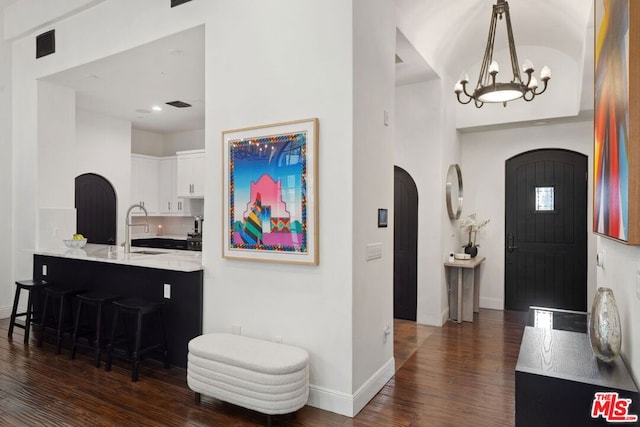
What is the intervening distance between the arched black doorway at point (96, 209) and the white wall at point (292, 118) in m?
3.58

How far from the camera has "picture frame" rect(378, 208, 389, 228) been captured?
3253 mm

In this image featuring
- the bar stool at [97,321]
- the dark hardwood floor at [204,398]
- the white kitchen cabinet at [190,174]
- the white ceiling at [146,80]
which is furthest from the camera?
the white kitchen cabinet at [190,174]

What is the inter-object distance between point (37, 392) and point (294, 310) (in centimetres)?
215

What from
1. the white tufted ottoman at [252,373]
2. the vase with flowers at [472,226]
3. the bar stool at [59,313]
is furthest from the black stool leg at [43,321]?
the vase with flowers at [472,226]

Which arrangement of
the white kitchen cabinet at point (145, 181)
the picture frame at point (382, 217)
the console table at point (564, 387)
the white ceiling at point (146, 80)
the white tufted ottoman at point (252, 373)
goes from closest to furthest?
1. the console table at point (564, 387)
2. the white tufted ottoman at point (252, 373)
3. the picture frame at point (382, 217)
4. the white ceiling at point (146, 80)
5. the white kitchen cabinet at point (145, 181)

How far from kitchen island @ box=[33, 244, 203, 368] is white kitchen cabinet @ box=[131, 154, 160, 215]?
3254 millimetres

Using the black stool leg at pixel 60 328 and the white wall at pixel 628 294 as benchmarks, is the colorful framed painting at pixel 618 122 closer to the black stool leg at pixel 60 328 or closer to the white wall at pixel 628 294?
the white wall at pixel 628 294

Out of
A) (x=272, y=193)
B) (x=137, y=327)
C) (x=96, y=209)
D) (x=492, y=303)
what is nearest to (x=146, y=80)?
(x=96, y=209)

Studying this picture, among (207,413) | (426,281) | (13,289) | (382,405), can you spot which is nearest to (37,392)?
(207,413)

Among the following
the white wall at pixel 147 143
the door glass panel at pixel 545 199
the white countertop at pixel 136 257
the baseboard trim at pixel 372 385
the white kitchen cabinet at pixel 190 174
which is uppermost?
the white wall at pixel 147 143

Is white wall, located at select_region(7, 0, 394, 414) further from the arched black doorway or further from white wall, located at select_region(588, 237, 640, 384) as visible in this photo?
the arched black doorway

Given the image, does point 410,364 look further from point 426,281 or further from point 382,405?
point 426,281

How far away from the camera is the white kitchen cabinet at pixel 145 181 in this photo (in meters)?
7.68

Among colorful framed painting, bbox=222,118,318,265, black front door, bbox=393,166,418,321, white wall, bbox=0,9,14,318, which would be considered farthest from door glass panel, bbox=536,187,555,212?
white wall, bbox=0,9,14,318
